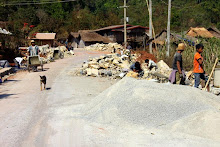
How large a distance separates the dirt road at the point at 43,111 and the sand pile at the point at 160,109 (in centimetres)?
74

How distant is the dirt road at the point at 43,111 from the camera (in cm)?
482

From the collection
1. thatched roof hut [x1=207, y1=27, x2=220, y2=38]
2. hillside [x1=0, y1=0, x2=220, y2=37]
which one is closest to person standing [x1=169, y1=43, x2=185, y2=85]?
thatched roof hut [x1=207, y1=27, x2=220, y2=38]

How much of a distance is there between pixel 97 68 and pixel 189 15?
2078 inches

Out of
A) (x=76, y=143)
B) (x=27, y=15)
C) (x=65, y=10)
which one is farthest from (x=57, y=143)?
(x=65, y=10)

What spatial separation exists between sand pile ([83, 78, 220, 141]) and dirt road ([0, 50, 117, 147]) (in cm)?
74

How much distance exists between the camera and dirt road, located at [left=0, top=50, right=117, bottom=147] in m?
4.82

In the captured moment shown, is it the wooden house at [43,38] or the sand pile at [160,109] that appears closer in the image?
the sand pile at [160,109]

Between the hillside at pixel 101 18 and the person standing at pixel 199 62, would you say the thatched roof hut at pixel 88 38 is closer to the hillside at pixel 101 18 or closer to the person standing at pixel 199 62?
the hillside at pixel 101 18

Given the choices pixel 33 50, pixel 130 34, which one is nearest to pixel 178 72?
pixel 33 50

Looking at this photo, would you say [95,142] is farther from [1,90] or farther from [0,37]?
[0,37]

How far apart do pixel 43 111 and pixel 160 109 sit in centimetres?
309

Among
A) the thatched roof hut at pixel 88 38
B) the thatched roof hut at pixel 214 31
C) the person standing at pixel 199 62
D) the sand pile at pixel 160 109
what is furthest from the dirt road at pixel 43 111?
the thatched roof hut at pixel 88 38

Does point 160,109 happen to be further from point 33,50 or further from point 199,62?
point 33,50

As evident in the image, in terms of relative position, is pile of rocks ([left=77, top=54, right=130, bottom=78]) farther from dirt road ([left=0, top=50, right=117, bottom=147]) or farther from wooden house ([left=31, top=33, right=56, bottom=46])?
wooden house ([left=31, top=33, right=56, bottom=46])
